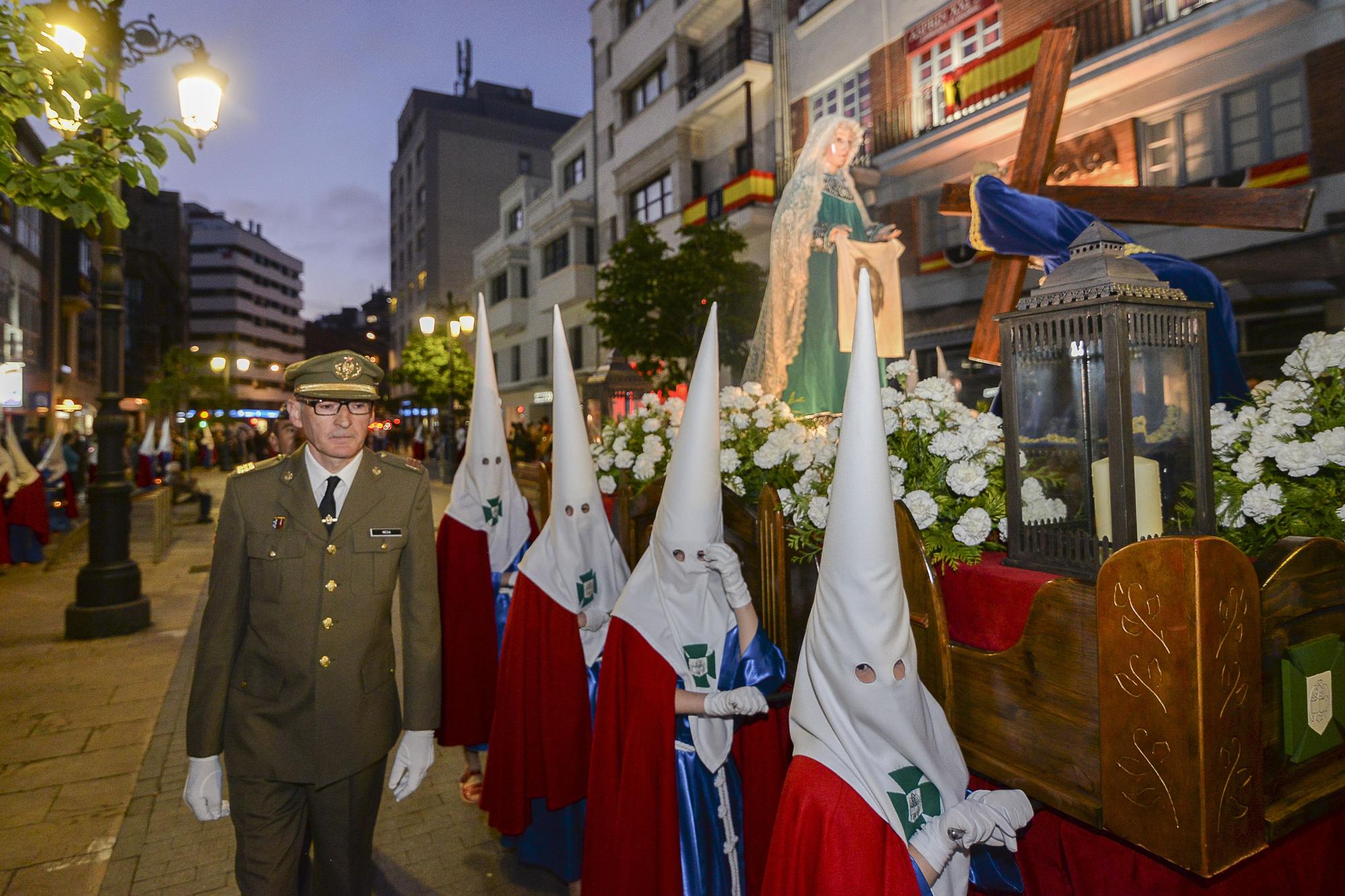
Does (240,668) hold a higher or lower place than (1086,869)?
higher

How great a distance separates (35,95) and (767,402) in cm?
362

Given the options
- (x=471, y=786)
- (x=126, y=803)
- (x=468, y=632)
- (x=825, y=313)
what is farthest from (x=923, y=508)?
(x=126, y=803)

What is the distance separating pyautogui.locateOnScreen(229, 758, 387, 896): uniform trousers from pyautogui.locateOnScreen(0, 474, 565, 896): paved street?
1070 millimetres

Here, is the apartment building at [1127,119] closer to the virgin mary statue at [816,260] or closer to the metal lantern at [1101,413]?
the virgin mary statue at [816,260]

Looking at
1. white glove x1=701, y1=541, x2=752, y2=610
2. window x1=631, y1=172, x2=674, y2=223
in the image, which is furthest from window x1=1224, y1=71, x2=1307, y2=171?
window x1=631, y1=172, x2=674, y2=223

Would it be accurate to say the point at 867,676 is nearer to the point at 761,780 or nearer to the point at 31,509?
the point at 761,780

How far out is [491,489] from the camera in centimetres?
497

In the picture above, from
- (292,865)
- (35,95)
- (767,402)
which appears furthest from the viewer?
(767,402)

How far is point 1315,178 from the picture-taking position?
9.68 meters

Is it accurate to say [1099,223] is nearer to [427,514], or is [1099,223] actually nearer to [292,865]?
[427,514]

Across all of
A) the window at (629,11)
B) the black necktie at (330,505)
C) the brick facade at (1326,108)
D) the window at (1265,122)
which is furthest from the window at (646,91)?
the black necktie at (330,505)

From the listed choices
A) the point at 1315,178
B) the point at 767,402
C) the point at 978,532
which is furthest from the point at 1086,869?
the point at 1315,178

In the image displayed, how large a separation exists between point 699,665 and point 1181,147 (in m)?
11.9

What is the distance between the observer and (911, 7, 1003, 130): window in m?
13.6
